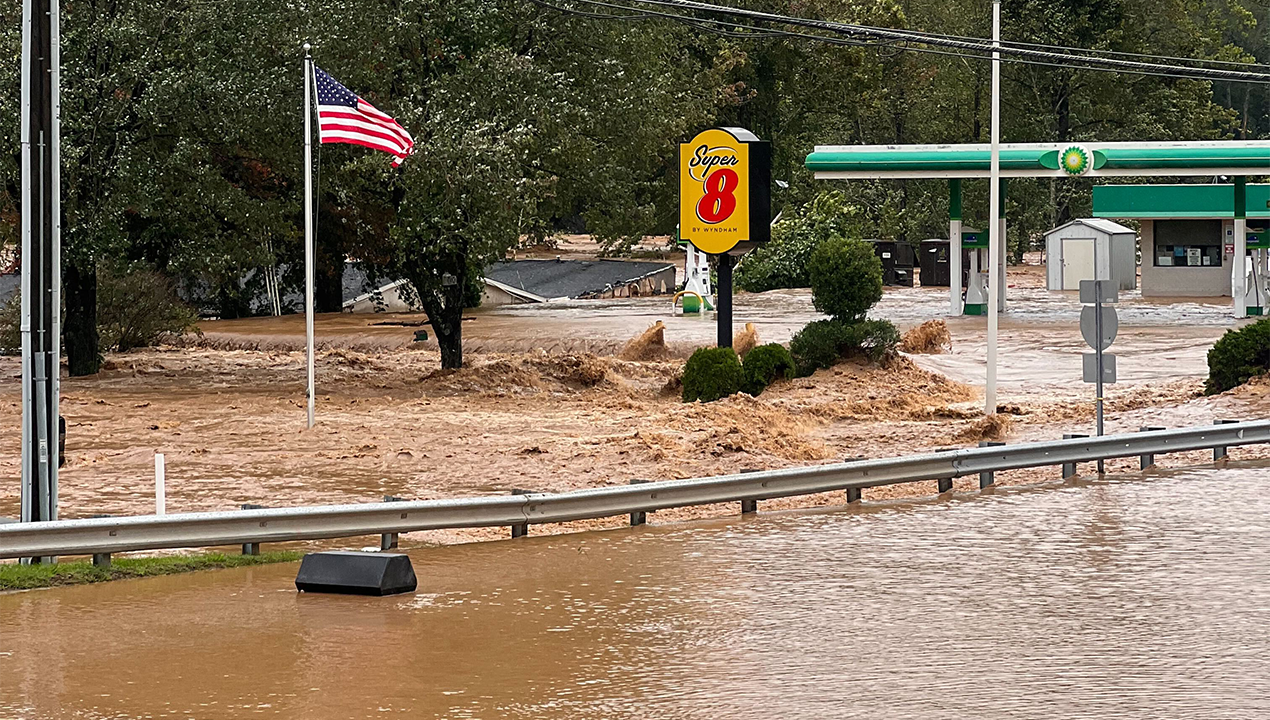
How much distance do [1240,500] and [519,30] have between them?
65.2ft

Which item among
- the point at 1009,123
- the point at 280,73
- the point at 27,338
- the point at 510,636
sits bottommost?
the point at 510,636

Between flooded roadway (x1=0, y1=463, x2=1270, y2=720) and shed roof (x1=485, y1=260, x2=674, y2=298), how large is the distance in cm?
4297

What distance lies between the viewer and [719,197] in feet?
95.9

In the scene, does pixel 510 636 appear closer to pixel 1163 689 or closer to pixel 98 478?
pixel 1163 689

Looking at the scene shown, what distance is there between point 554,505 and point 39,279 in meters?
4.68

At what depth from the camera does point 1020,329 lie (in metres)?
40.1

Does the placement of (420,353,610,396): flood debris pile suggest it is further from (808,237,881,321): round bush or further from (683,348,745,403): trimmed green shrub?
(808,237,881,321): round bush

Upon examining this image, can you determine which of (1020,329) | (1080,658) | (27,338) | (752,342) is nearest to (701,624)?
(1080,658)

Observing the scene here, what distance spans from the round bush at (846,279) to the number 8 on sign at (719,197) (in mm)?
2192

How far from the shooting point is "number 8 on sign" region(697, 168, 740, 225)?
1145 inches

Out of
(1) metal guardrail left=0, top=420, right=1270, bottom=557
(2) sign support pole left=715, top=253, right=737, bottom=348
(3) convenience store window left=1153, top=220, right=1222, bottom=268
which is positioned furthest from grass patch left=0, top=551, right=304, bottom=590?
(3) convenience store window left=1153, top=220, right=1222, bottom=268

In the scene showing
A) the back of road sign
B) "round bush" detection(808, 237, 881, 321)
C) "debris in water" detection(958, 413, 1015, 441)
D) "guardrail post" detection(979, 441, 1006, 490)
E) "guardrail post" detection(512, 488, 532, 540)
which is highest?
"round bush" detection(808, 237, 881, 321)

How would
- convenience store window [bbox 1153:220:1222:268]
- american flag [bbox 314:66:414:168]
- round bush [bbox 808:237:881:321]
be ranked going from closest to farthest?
american flag [bbox 314:66:414:168], round bush [bbox 808:237:881:321], convenience store window [bbox 1153:220:1222:268]

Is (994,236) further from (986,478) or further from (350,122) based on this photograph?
(350,122)
